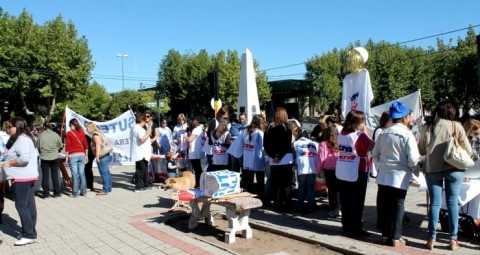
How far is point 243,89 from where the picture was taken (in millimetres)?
11906

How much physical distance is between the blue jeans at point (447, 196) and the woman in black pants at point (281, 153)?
2.60m

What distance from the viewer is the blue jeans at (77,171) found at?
9.97 m

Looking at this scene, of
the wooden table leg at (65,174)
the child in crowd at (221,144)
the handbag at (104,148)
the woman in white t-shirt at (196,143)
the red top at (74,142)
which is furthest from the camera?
the wooden table leg at (65,174)

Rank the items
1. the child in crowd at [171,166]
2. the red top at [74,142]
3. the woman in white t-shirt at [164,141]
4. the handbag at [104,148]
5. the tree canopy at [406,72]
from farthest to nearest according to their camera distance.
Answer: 1. the tree canopy at [406,72]
2. the woman in white t-shirt at [164,141]
3. the child in crowd at [171,166]
4. the handbag at [104,148]
5. the red top at [74,142]

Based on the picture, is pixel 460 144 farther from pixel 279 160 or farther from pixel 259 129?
pixel 259 129

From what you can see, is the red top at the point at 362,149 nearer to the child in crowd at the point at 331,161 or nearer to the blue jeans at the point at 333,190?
the child in crowd at the point at 331,161

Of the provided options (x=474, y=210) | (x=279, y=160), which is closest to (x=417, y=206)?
(x=474, y=210)

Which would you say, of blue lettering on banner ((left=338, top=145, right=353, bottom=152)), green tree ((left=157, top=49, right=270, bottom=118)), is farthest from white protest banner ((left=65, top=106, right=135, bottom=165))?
green tree ((left=157, top=49, right=270, bottom=118))

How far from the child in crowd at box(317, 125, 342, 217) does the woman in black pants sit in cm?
56

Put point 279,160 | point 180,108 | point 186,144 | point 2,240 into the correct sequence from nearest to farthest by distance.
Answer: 1. point 2,240
2. point 279,160
3. point 186,144
4. point 180,108

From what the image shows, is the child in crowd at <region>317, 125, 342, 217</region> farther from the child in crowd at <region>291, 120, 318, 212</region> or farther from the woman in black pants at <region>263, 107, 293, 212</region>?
the woman in black pants at <region>263, 107, 293, 212</region>

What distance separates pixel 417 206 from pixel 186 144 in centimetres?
564

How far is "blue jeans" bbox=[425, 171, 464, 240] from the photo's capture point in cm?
521

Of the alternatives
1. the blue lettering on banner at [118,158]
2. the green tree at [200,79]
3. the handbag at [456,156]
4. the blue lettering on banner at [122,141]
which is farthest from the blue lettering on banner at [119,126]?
the green tree at [200,79]
